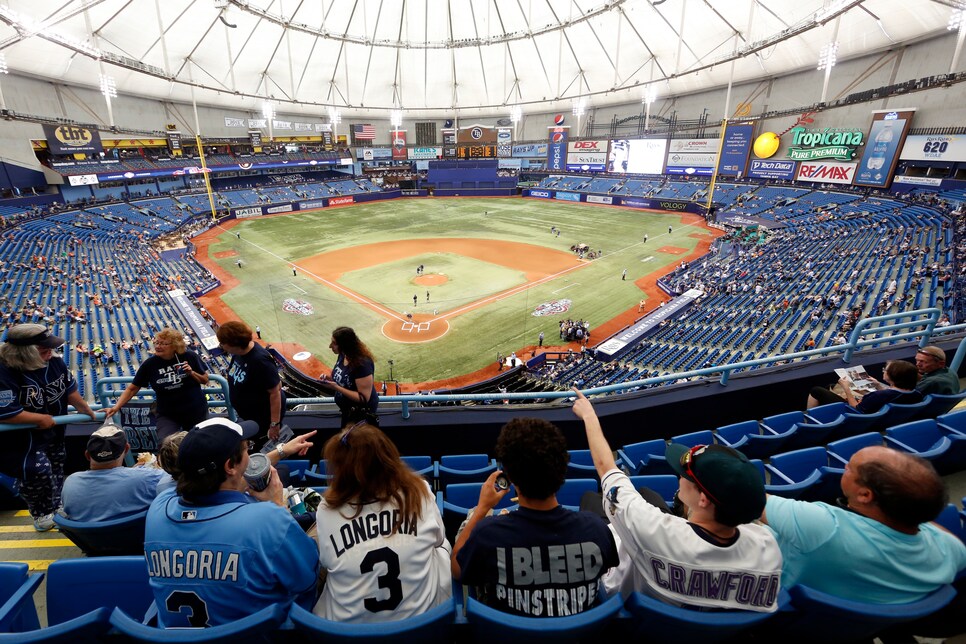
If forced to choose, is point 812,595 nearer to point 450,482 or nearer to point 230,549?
point 230,549

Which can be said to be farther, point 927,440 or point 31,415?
point 927,440

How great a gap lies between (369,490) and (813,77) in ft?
215

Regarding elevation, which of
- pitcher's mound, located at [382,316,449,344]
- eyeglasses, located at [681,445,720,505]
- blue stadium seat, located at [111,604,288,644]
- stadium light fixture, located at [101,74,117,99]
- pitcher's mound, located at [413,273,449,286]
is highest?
stadium light fixture, located at [101,74,117,99]

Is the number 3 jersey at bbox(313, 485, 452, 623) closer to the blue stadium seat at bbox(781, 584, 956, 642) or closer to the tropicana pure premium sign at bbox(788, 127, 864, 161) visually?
the blue stadium seat at bbox(781, 584, 956, 642)

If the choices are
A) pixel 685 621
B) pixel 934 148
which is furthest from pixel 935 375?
pixel 934 148

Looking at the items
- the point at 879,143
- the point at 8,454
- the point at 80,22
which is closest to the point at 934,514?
the point at 8,454

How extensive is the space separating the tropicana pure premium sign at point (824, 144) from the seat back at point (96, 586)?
55000mm

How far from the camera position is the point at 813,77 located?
4903cm

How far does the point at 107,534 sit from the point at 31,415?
1831mm

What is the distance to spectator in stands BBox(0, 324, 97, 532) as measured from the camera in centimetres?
424

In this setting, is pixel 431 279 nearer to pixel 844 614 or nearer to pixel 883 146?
pixel 844 614

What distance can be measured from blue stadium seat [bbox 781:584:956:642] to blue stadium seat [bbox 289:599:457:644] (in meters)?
1.88

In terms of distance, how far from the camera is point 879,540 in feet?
7.97

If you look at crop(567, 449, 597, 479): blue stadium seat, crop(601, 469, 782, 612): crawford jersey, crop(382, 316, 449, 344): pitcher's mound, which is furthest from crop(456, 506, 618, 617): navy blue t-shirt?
crop(382, 316, 449, 344): pitcher's mound
